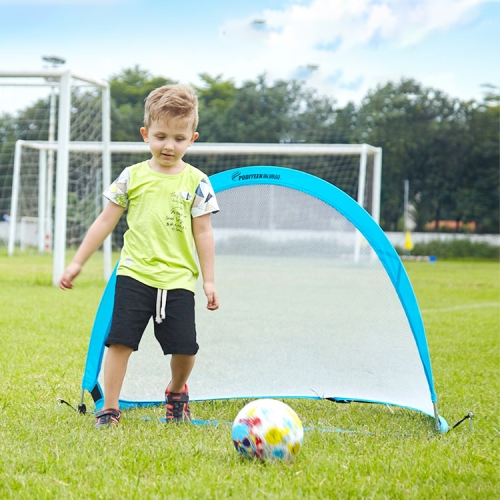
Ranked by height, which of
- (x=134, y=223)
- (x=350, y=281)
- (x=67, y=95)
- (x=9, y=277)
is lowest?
(x=9, y=277)

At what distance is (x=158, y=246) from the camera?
3166 mm

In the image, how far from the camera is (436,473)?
2625 mm

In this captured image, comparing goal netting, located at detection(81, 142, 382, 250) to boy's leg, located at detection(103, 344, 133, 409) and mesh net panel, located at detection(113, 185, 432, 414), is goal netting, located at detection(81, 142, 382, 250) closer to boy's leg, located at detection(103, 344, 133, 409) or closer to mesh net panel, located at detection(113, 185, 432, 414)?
mesh net panel, located at detection(113, 185, 432, 414)

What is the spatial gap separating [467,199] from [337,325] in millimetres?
29685

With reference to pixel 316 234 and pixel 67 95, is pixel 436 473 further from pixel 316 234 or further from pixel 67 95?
pixel 67 95

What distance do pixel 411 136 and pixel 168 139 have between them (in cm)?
3136

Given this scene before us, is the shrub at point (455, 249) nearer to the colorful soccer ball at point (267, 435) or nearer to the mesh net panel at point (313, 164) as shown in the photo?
the mesh net panel at point (313, 164)

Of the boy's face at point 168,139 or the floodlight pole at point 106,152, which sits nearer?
the boy's face at point 168,139

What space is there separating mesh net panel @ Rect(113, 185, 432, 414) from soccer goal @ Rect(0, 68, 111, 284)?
582 cm

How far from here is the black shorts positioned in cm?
312

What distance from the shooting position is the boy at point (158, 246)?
314 cm

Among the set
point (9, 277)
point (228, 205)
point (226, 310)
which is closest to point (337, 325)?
point (226, 310)

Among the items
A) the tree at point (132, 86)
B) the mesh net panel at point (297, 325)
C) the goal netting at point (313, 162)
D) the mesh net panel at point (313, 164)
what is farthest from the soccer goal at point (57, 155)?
the tree at point (132, 86)

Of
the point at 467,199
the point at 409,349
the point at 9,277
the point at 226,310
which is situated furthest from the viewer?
the point at 467,199
